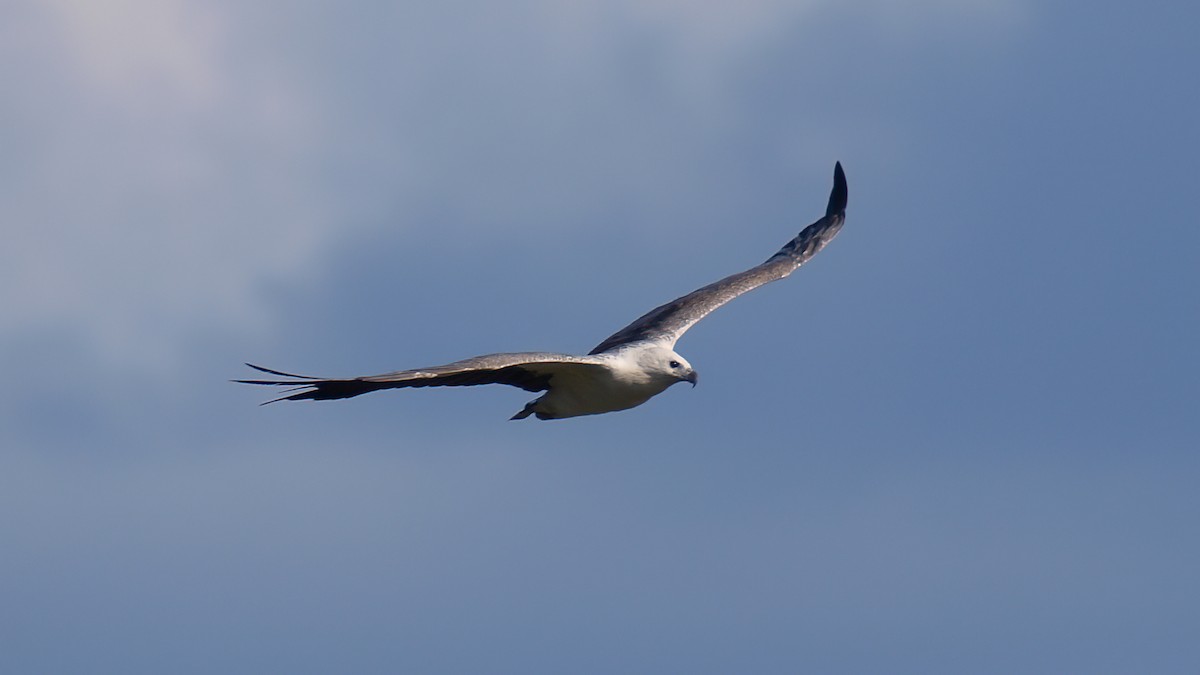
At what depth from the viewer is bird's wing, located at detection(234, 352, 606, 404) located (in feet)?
45.0

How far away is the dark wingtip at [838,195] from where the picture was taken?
22.2 m

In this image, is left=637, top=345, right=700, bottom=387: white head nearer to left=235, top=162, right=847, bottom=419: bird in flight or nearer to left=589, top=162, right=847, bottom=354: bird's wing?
left=235, top=162, right=847, bottom=419: bird in flight

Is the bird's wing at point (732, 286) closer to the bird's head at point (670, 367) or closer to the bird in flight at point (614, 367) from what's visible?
the bird in flight at point (614, 367)

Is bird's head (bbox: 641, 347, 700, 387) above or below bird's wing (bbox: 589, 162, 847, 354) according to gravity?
below

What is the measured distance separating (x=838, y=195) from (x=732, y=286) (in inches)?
109

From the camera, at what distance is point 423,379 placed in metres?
14.1

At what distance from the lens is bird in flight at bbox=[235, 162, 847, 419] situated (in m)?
14.0

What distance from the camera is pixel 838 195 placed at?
2233 cm

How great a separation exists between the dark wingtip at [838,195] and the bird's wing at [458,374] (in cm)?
699

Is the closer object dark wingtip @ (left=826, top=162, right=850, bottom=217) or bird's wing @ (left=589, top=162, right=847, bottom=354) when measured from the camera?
bird's wing @ (left=589, top=162, right=847, bottom=354)

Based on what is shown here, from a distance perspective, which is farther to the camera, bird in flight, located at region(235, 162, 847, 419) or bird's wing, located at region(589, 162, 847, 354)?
bird's wing, located at region(589, 162, 847, 354)

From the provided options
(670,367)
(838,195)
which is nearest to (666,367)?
(670,367)

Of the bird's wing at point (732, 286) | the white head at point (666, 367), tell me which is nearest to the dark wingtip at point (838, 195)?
the bird's wing at point (732, 286)

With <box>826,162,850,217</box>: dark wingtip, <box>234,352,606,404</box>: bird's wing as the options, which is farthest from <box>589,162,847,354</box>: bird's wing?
<box>234,352,606,404</box>: bird's wing
